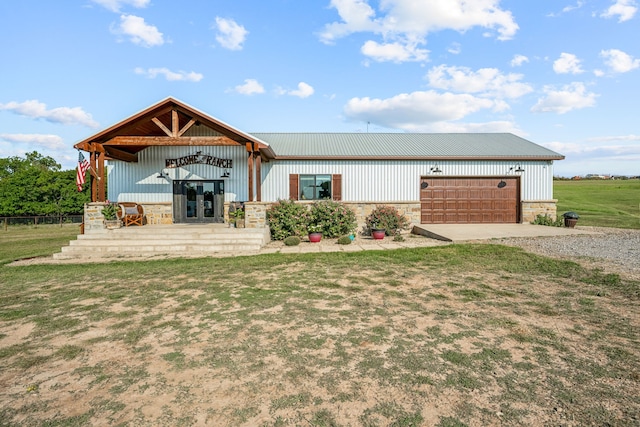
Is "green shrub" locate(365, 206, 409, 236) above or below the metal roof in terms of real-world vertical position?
below

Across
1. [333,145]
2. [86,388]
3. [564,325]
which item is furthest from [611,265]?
[333,145]

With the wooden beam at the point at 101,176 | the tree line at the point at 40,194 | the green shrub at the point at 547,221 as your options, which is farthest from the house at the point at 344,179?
the tree line at the point at 40,194

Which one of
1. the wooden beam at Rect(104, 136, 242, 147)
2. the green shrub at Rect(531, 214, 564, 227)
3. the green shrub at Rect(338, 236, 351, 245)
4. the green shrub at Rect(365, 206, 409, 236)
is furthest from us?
the green shrub at Rect(531, 214, 564, 227)

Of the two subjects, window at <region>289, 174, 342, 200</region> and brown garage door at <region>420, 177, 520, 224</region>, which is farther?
brown garage door at <region>420, 177, 520, 224</region>

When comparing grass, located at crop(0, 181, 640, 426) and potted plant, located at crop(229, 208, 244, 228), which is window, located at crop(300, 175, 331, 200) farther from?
grass, located at crop(0, 181, 640, 426)

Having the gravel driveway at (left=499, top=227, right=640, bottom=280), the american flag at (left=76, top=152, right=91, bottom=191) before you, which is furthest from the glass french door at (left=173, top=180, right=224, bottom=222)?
the gravel driveway at (left=499, top=227, right=640, bottom=280)

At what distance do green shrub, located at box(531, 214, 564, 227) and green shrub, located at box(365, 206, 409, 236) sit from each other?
6606 millimetres

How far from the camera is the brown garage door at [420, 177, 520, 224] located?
55.0ft

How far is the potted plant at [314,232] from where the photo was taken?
13250mm

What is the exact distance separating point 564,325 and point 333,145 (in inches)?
570

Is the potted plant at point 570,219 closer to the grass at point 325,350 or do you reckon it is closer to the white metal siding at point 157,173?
the grass at point 325,350

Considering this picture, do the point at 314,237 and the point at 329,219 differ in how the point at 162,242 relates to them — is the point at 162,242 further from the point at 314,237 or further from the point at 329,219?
the point at 329,219

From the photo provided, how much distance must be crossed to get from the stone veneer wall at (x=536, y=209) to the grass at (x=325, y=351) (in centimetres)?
1004

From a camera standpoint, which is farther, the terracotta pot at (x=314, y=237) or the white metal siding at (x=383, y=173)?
the white metal siding at (x=383, y=173)
